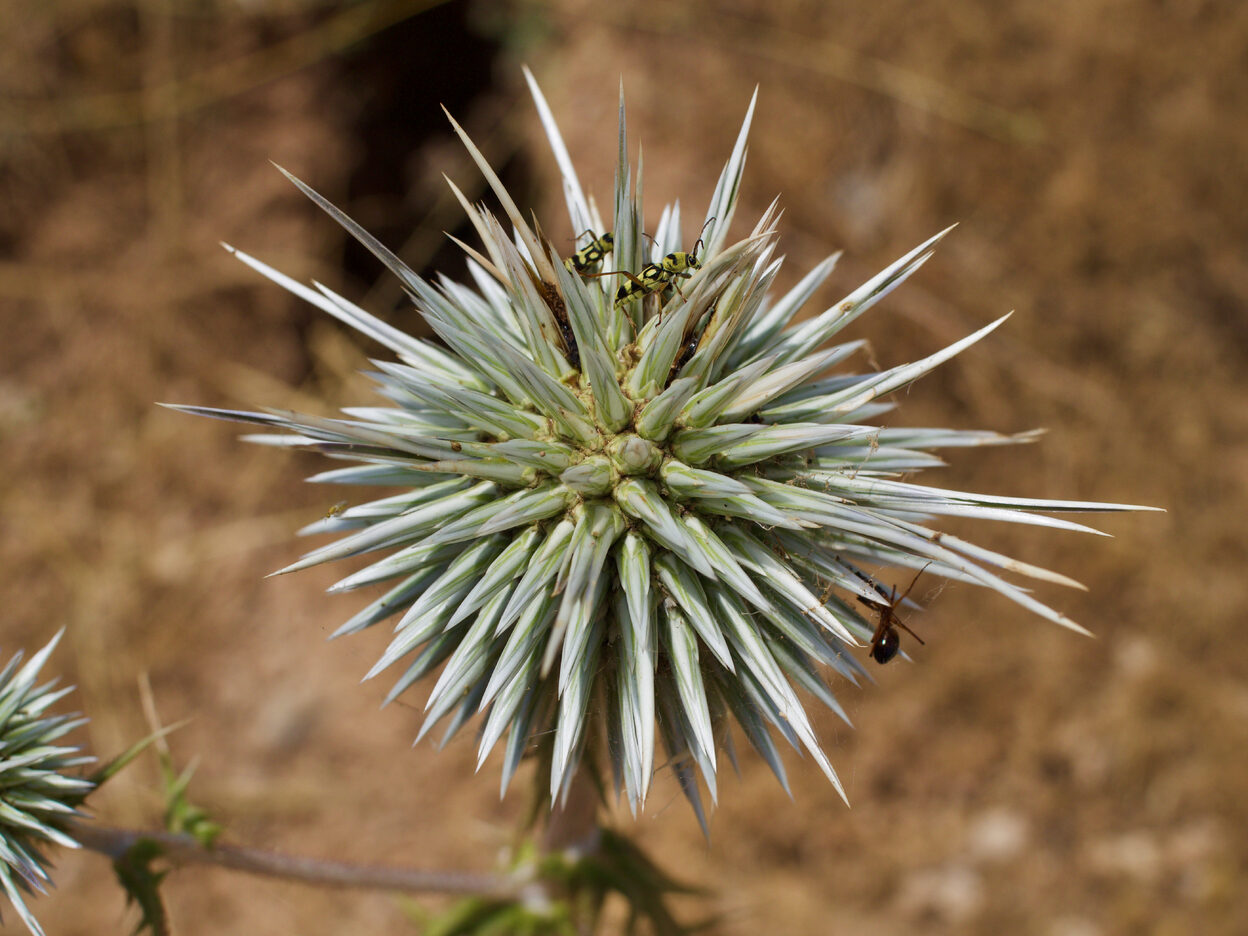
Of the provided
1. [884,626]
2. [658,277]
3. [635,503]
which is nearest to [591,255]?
[658,277]

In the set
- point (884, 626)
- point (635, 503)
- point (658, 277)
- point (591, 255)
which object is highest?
point (591, 255)

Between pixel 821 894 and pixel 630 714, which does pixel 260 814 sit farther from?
pixel 630 714

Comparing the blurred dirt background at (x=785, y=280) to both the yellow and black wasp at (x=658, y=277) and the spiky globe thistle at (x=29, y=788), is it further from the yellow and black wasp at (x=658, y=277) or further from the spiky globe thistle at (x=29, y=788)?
the yellow and black wasp at (x=658, y=277)

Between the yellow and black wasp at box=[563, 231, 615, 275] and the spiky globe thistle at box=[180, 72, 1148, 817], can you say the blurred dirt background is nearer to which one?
the spiky globe thistle at box=[180, 72, 1148, 817]

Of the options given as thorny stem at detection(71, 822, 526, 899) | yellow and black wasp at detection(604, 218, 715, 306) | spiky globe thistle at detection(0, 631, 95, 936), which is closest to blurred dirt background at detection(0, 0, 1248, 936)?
thorny stem at detection(71, 822, 526, 899)

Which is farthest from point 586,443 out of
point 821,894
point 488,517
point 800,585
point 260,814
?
point 260,814

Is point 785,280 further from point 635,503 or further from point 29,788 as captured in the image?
point 29,788
